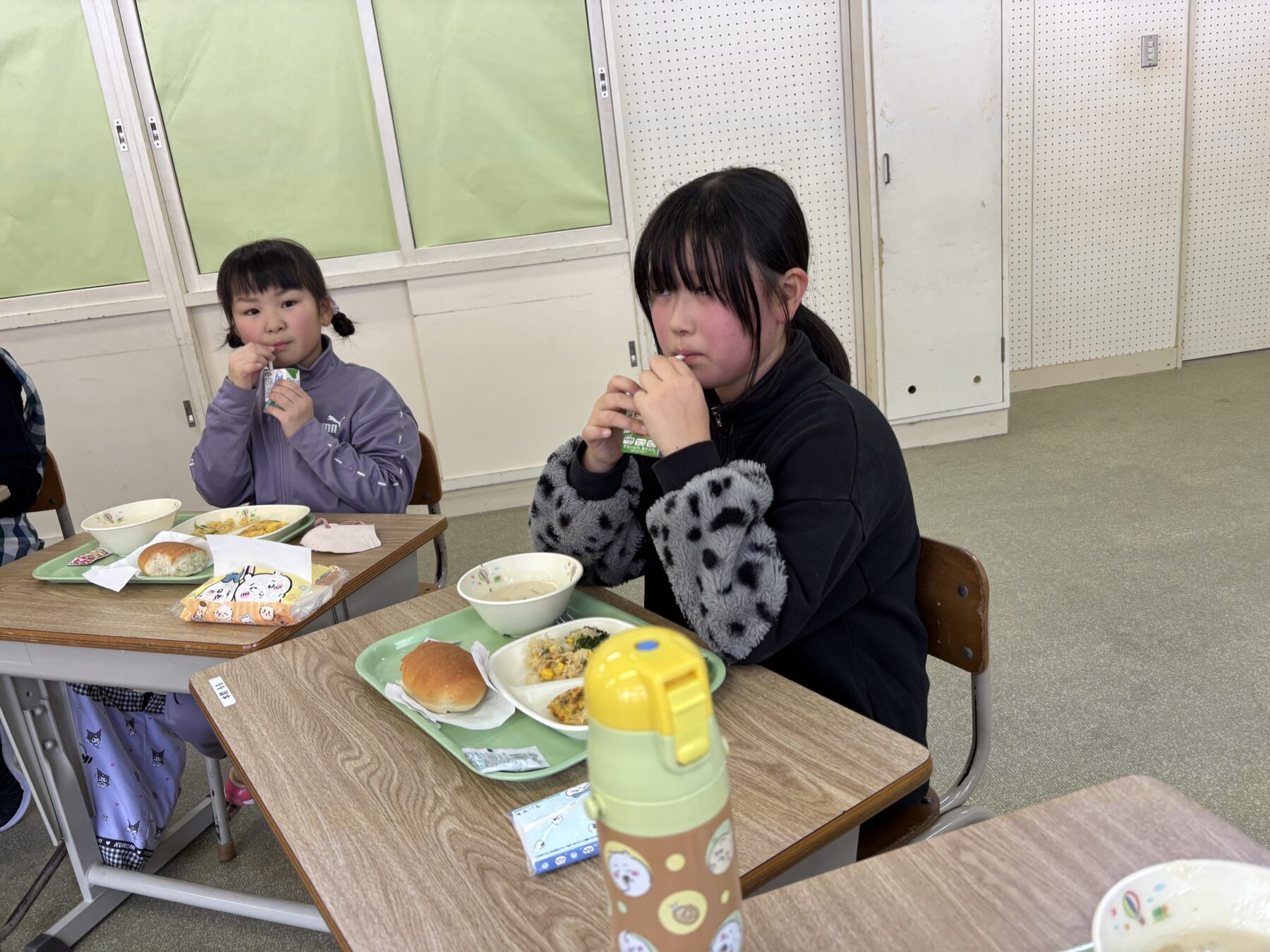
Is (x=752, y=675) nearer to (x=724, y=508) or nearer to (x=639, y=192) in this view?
(x=724, y=508)

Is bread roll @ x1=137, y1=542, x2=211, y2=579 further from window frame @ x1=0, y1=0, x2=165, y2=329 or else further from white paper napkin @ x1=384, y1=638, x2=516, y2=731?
window frame @ x1=0, y1=0, x2=165, y2=329

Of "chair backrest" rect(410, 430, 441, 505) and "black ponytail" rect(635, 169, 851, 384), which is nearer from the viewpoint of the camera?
"black ponytail" rect(635, 169, 851, 384)

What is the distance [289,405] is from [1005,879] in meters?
1.58

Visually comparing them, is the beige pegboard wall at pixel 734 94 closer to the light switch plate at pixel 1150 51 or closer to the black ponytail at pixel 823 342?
the light switch plate at pixel 1150 51

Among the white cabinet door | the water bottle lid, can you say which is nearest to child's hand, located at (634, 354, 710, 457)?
the water bottle lid

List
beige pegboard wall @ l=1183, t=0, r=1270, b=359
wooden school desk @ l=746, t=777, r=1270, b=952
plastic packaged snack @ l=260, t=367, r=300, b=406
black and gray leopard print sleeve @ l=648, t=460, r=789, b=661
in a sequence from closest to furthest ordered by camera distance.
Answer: wooden school desk @ l=746, t=777, r=1270, b=952, black and gray leopard print sleeve @ l=648, t=460, r=789, b=661, plastic packaged snack @ l=260, t=367, r=300, b=406, beige pegboard wall @ l=1183, t=0, r=1270, b=359

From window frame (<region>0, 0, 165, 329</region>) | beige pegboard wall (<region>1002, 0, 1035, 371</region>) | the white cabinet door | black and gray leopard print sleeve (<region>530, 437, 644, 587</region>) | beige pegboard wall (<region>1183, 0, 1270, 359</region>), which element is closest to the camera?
black and gray leopard print sleeve (<region>530, 437, 644, 587</region>)

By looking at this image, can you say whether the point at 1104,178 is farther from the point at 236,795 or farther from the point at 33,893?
the point at 33,893

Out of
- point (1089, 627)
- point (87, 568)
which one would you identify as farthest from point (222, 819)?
point (1089, 627)

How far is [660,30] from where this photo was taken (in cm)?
359

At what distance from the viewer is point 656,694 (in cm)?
37

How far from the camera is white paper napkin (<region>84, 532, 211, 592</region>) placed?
1.35 m

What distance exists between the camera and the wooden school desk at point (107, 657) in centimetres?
119

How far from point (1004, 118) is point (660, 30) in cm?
148
